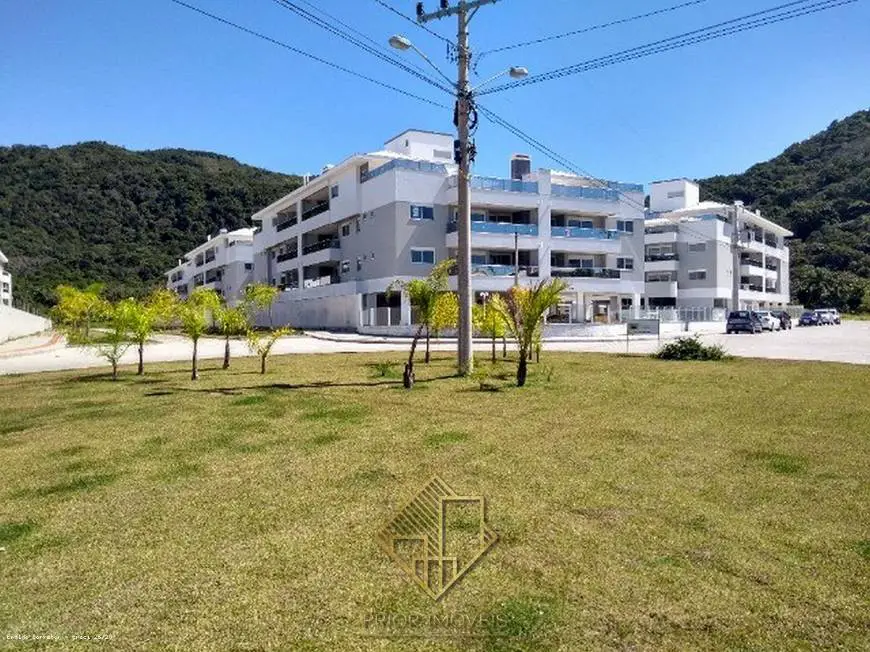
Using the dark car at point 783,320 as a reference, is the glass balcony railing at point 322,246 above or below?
above

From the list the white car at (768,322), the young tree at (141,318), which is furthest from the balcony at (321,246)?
the young tree at (141,318)

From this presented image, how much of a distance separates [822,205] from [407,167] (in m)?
80.8

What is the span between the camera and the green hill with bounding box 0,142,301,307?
84.8 meters

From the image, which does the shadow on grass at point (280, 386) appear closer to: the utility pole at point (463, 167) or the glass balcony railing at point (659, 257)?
the utility pole at point (463, 167)

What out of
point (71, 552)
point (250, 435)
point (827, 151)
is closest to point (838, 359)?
point (250, 435)

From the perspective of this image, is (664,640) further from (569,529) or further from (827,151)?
(827,151)

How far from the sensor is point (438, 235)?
4691 cm

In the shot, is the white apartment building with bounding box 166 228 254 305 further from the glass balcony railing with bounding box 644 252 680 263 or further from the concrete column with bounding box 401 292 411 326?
the glass balcony railing with bounding box 644 252 680 263

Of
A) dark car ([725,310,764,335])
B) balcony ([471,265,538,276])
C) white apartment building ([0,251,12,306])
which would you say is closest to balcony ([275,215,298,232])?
balcony ([471,265,538,276])

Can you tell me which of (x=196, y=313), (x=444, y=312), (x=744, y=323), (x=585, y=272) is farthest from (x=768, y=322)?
(x=196, y=313)

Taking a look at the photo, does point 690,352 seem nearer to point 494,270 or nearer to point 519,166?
point 494,270

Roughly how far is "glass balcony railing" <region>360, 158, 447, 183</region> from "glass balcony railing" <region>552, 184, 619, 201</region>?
880 cm

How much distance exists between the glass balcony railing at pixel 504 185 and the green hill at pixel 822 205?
57.3 metres

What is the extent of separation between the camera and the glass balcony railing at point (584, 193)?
49.8 m
